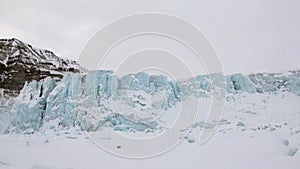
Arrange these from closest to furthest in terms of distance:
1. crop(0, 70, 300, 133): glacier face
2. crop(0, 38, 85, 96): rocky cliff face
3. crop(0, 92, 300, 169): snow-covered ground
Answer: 1. crop(0, 92, 300, 169): snow-covered ground
2. crop(0, 70, 300, 133): glacier face
3. crop(0, 38, 85, 96): rocky cliff face

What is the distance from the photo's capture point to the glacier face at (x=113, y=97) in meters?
3.78

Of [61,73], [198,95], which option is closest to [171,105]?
[198,95]

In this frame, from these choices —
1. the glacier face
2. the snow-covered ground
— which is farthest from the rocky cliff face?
the snow-covered ground

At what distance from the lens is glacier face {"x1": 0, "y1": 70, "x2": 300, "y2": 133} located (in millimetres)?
3783

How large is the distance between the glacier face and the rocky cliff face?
33 centimetres

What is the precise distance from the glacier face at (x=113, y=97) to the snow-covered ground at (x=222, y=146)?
0.43ft

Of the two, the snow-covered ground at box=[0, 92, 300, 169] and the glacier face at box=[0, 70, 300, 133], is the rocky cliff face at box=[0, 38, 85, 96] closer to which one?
the glacier face at box=[0, 70, 300, 133]

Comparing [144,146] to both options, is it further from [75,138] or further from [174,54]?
[174,54]

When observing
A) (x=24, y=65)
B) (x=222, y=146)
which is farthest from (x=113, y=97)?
(x=24, y=65)

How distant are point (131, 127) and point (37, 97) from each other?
5.04 feet

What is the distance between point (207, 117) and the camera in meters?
3.66

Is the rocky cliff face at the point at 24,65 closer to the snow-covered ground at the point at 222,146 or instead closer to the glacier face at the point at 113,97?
the glacier face at the point at 113,97

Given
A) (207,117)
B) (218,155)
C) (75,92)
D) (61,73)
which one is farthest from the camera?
(61,73)

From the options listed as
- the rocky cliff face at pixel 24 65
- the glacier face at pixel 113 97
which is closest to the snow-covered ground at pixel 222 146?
the glacier face at pixel 113 97
